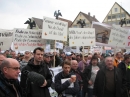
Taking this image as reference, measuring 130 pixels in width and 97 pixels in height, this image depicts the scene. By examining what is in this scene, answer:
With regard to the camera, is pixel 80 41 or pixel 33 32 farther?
pixel 80 41

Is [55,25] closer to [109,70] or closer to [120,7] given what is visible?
[109,70]

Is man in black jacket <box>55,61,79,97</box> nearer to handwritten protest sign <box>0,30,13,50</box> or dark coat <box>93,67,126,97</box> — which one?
dark coat <box>93,67,126,97</box>

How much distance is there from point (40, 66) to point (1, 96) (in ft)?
4.17

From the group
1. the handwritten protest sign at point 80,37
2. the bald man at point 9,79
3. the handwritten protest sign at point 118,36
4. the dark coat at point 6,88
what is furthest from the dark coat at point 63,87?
the handwritten protest sign at point 118,36

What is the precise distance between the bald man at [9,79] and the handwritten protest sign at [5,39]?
14.7 ft

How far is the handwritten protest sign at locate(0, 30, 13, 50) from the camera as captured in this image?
680 cm

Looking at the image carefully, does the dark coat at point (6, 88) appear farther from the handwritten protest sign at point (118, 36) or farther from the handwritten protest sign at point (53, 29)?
the handwritten protest sign at point (118, 36)

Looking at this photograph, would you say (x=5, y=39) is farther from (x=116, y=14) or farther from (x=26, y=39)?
(x=116, y=14)

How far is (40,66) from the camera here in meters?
3.45

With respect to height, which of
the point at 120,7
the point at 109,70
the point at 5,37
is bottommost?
the point at 109,70

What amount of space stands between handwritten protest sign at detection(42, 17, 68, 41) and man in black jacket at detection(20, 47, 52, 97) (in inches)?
116

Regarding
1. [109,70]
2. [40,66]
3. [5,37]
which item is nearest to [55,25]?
[5,37]

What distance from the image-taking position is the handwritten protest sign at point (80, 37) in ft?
24.8

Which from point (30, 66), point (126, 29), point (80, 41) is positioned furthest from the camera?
point (126, 29)
